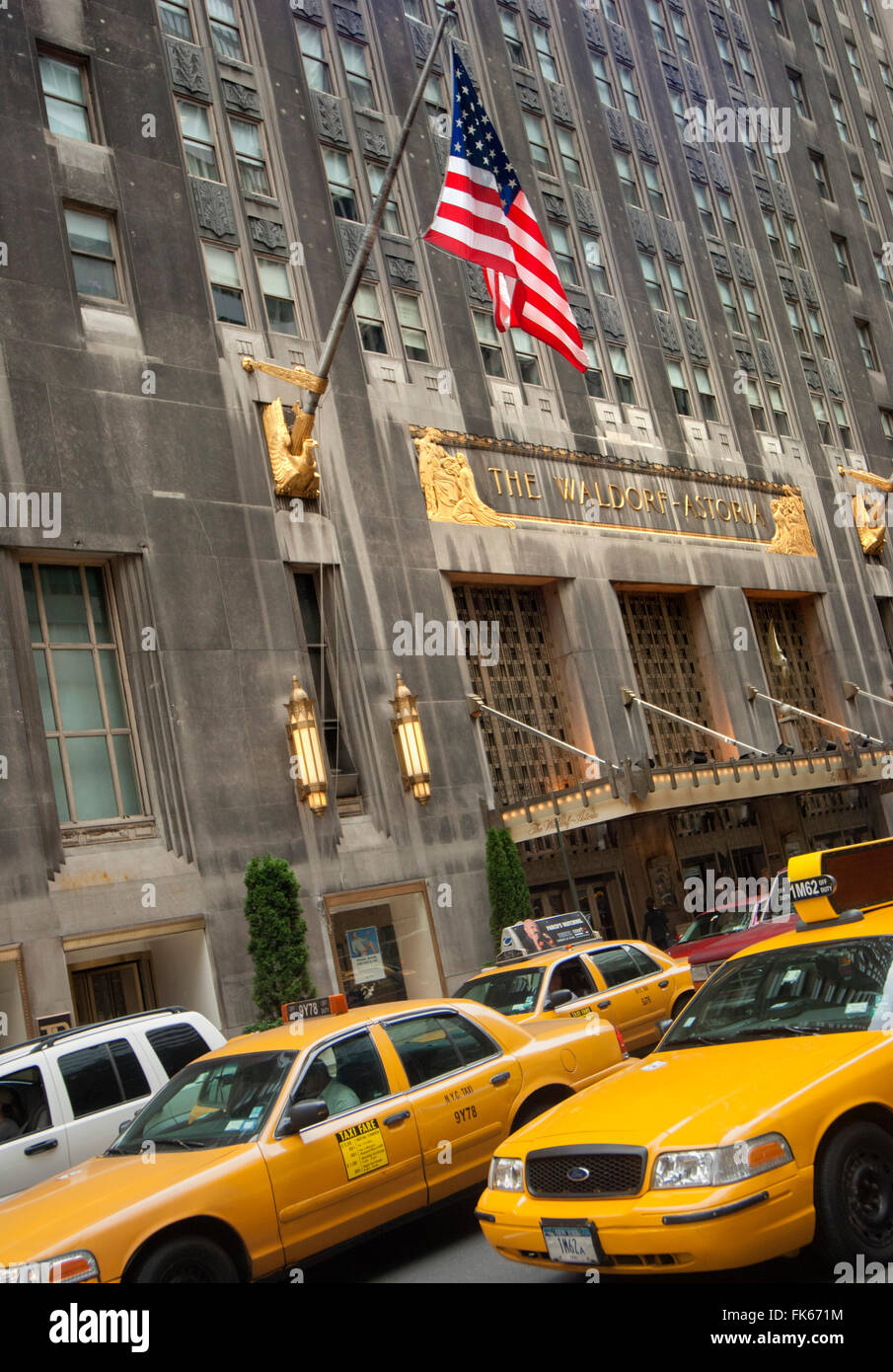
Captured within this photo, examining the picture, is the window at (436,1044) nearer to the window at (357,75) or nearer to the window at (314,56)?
the window at (314,56)

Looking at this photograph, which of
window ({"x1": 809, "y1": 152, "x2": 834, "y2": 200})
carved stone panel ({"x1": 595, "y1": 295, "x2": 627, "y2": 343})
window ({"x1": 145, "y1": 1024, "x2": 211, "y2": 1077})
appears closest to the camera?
window ({"x1": 145, "y1": 1024, "x2": 211, "y2": 1077})

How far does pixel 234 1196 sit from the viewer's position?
266 inches

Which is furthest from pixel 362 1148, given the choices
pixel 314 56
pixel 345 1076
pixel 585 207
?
pixel 585 207

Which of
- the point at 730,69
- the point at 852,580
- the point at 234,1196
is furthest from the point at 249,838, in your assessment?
the point at 730,69

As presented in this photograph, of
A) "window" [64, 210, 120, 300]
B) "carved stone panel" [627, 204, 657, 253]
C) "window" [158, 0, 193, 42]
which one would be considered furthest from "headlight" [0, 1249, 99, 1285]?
"carved stone panel" [627, 204, 657, 253]

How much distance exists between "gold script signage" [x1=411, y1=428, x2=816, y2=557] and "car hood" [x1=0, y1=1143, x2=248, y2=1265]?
63.6ft

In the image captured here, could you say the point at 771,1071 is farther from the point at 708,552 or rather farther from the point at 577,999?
the point at 708,552

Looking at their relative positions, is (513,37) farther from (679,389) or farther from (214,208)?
(214,208)

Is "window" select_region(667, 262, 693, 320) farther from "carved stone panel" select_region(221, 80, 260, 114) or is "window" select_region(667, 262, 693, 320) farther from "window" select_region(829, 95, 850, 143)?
"window" select_region(829, 95, 850, 143)

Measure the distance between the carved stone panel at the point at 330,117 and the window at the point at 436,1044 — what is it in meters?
23.4

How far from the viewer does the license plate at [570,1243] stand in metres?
5.77

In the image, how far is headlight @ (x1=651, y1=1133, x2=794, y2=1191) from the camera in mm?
5617

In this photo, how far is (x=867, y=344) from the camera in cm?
4500

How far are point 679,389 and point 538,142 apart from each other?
7741mm
